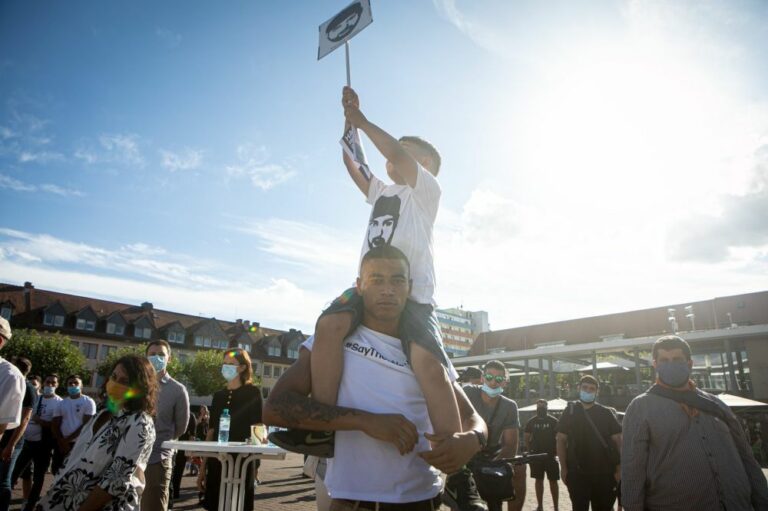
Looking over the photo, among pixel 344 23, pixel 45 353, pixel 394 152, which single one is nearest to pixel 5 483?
pixel 394 152

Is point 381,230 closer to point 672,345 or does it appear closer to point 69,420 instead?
point 672,345

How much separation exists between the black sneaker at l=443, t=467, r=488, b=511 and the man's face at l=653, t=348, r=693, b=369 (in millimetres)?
3078

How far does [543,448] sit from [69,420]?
966cm

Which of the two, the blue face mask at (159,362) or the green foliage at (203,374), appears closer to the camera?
the blue face mask at (159,362)

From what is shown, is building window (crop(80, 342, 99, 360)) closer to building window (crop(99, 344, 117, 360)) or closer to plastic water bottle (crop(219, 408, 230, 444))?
building window (crop(99, 344, 117, 360))

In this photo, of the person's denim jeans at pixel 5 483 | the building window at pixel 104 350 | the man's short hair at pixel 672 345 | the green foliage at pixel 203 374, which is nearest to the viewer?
the man's short hair at pixel 672 345

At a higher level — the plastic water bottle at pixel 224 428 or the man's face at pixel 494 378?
the man's face at pixel 494 378

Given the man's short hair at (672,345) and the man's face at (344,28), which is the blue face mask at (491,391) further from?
the man's face at (344,28)

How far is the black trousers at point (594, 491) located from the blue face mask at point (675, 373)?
311 cm

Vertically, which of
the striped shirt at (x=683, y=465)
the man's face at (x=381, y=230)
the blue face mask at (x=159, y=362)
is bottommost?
the striped shirt at (x=683, y=465)

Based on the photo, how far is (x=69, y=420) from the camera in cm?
969

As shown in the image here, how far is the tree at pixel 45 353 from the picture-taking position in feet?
130

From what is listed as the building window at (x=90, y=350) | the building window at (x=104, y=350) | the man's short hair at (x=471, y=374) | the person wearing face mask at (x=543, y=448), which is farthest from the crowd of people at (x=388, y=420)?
the building window at (x=90, y=350)

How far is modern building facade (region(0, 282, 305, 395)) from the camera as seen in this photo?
50.4 m
